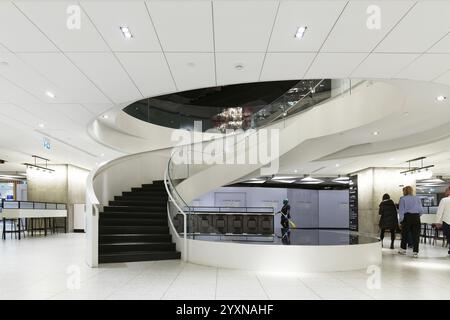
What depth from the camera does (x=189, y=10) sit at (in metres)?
3.82

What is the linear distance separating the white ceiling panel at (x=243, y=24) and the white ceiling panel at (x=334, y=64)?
0.93 m

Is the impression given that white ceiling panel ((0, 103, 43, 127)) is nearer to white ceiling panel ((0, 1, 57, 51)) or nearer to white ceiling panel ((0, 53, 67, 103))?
white ceiling panel ((0, 53, 67, 103))

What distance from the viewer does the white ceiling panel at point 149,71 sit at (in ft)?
16.4

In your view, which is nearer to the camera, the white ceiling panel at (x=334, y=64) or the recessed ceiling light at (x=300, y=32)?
the recessed ceiling light at (x=300, y=32)

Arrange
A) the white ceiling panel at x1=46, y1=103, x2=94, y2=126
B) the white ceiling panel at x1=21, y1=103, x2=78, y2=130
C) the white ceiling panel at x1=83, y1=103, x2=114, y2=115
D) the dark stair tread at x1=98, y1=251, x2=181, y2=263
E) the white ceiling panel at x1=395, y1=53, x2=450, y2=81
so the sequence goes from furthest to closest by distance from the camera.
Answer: the white ceiling panel at x1=21, y1=103, x2=78, y2=130 → the white ceiling panel at x1=46, y1=103, x2=94, y2=126 → the white ceiling panel at x1=83, y1=103, x2=114, y2=115 → the dark stair tread at x1=98, y1=251, x2=181, y2=263 → the white ceiling panel at x1=395, y1=53, x2=450, y2=81

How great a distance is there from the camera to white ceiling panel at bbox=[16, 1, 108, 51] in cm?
374

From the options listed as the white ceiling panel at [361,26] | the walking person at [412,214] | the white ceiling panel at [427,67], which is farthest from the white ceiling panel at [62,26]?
the walking person at [412,214]

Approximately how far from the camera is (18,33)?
428 centimetres

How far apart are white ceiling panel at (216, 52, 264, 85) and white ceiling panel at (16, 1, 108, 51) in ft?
5.16

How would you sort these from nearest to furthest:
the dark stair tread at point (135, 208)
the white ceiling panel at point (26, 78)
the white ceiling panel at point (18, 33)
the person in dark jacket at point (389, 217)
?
1. the white ceiling panel at point (18, 33)
2. the white ceiling panel at point (26, 78)
3. the dark stair tread at point (135, 208)
4. the person in dark jacket at point (389, 217)

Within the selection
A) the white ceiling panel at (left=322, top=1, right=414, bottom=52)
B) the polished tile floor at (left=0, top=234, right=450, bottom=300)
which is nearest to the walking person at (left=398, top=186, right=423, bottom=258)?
the polished tile floor at (left=0, top=234, right=450, bottom=300)

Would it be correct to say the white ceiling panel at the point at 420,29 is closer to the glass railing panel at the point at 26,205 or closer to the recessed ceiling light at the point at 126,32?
the recessed ceiling light at the point at 126,32

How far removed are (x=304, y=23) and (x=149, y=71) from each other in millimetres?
2457

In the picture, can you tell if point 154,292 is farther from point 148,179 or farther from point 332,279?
point 148,179
